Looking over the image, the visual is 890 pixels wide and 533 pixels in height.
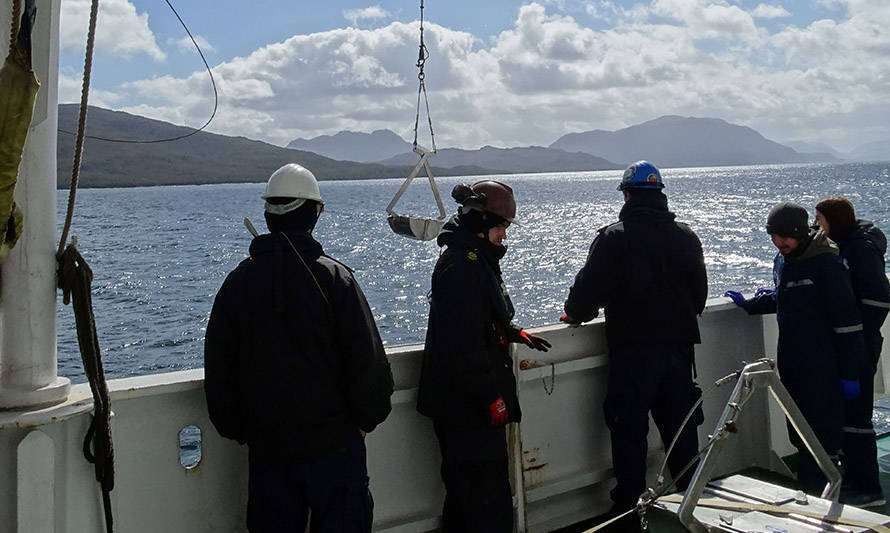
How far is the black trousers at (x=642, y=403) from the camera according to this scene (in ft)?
13.7

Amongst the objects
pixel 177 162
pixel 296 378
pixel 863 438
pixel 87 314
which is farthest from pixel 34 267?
pixel 177 162

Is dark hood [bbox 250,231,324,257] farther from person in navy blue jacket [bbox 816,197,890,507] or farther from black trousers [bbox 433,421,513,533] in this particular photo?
person in navy blue jacket [bbox 816,197,890,507]

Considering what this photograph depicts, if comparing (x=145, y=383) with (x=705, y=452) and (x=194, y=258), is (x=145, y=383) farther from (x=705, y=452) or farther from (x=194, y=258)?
(x=194, y=258)

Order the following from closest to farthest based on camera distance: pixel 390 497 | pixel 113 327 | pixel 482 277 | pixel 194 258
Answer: pixel 482 277 → pixel 390 497 → pixel 113 327 → pixel 194 258

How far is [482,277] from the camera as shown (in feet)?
11.6

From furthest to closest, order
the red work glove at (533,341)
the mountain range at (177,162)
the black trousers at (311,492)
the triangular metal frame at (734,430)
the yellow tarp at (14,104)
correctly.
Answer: the mountain range at (177,162), the red work glove at (533,341), the black trousers at (311,492), the triangular metal frame at (734,430), the yellow tarp at (14,104)

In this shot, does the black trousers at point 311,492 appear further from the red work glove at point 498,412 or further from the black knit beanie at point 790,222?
the black knit beanie at point 790,222

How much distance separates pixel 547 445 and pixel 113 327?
16977 millimetres

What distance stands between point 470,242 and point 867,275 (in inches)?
89.5

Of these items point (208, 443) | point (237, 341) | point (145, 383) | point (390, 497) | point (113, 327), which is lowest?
point (113, 327)

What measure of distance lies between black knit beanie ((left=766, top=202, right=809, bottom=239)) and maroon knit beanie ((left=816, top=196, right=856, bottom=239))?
288 mm

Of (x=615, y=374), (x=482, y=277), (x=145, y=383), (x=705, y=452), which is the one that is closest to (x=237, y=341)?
(x=145, y=383)

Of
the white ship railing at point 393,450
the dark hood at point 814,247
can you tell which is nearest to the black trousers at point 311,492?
the white ship railing at point 393,450

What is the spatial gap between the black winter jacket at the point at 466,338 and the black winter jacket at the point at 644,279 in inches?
28.1
